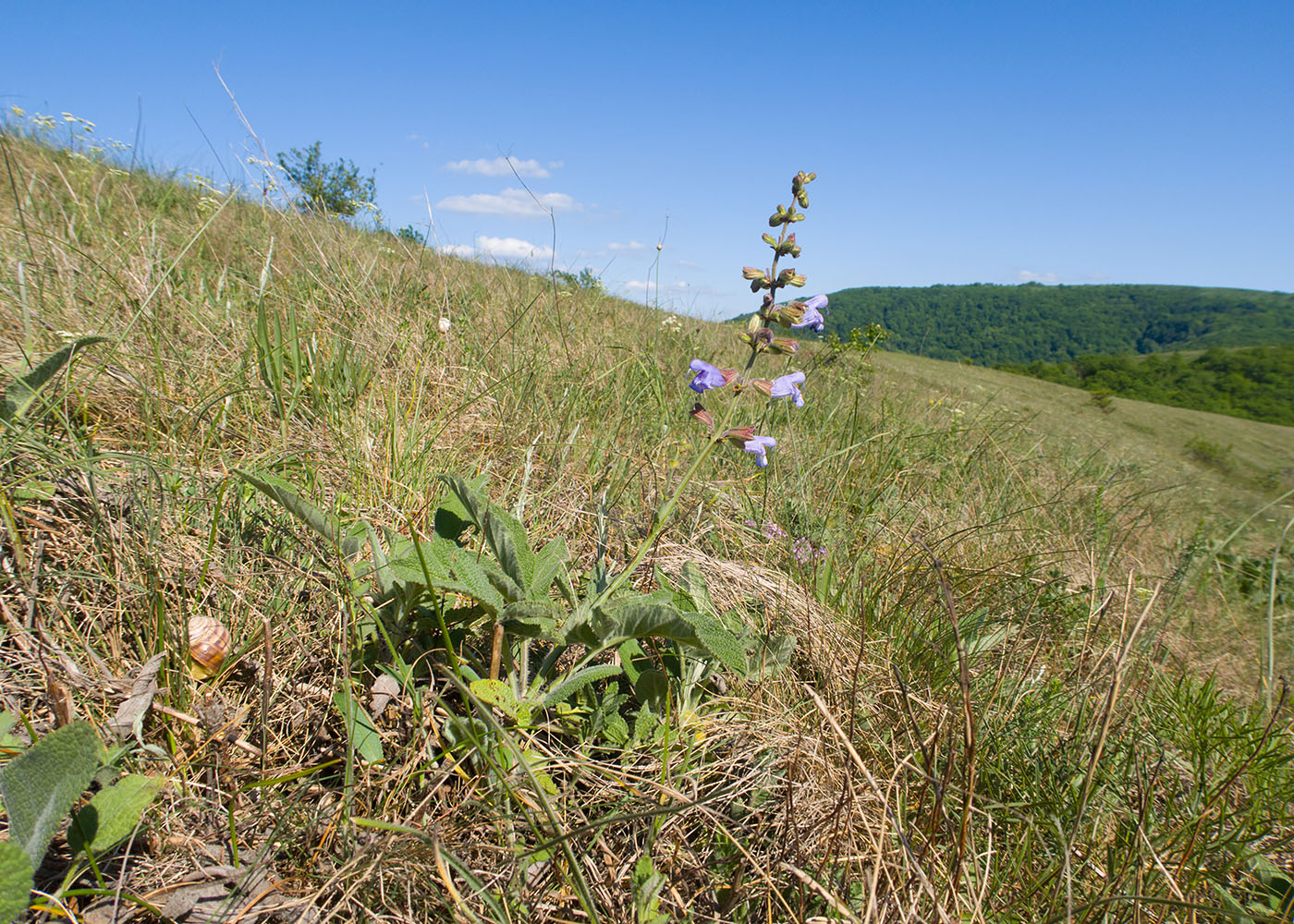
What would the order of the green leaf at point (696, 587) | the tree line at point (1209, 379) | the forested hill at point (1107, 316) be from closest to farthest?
1. the green leaf at point (696, 587)
2. the tree line at point (1209, 379)
3. the forested hill at point (1107, 316)

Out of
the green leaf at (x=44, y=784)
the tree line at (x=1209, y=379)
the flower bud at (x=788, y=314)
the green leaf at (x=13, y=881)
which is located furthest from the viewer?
the tree line at (x=1209, y=379)

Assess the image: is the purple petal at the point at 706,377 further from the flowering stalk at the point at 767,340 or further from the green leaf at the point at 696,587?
the green leaf at the point at 696,587

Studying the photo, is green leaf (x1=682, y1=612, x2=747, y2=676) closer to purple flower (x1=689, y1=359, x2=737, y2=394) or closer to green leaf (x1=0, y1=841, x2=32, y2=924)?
purple flower (x1=689, y1=359, x2=737, y2=394)

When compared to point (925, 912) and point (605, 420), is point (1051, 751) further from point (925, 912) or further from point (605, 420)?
point (605, 420)

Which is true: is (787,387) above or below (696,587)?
above

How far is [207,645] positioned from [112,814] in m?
0.35

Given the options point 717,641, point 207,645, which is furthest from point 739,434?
point 207,645

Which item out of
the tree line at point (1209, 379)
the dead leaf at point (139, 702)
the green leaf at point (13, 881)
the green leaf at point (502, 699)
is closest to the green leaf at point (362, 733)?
the green leaf at point (502, 699)

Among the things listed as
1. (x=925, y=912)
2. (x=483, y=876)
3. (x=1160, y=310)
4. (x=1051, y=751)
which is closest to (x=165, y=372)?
(x=483, y=876)

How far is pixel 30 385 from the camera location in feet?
4.50

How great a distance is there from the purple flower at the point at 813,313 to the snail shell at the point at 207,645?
145 centimetres

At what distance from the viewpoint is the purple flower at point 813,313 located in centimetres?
163

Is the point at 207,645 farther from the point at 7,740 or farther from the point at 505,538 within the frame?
the point at 505,538

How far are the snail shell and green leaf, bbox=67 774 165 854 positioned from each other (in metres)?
0.28
